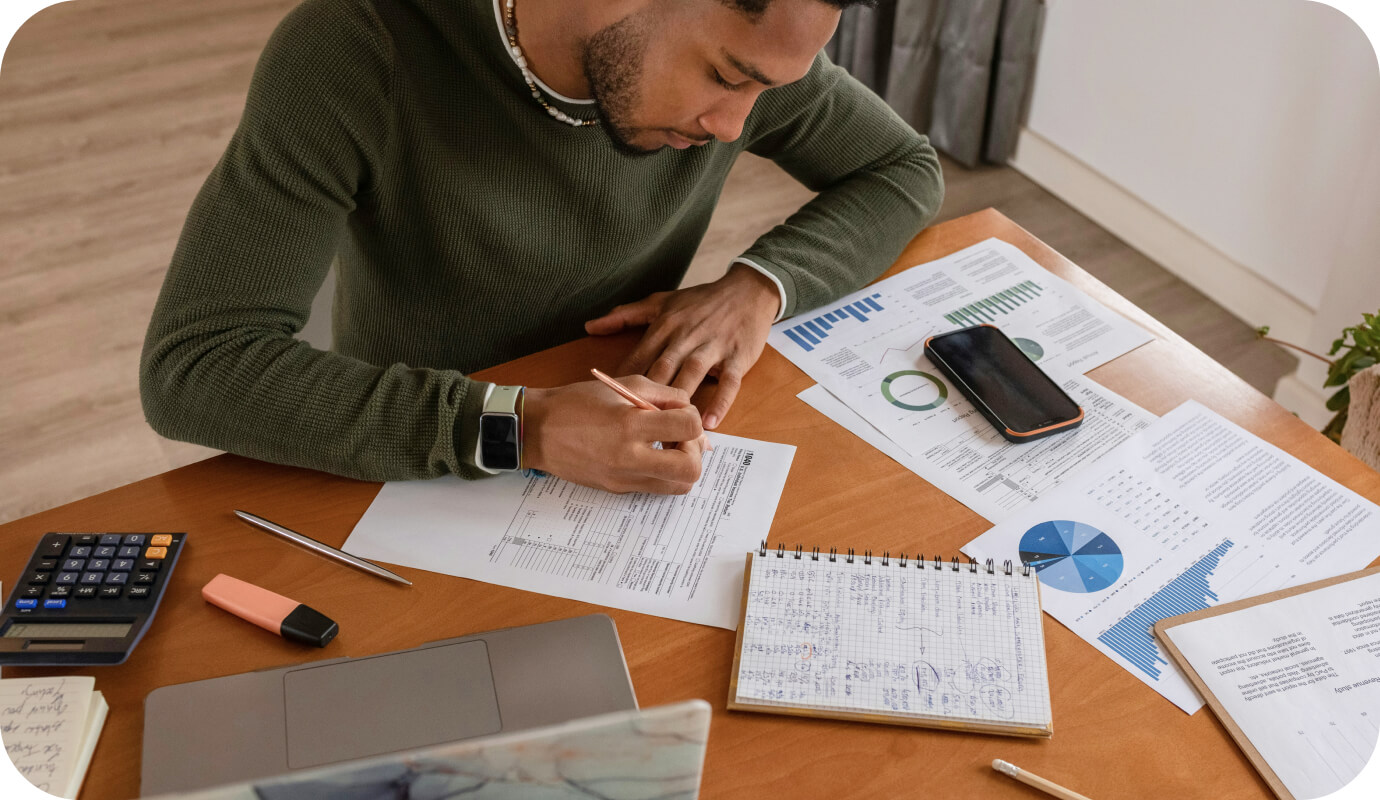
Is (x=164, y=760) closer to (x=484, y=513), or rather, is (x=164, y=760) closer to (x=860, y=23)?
(x=484, y=513)

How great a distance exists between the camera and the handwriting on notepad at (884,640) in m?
0.75

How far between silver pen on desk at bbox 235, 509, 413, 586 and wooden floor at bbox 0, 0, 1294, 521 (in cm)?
126

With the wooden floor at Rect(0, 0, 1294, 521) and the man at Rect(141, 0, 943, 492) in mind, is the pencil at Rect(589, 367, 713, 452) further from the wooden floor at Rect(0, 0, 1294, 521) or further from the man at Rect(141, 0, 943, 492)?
the wooden floor at Rect(0, 0, 1294, 521)

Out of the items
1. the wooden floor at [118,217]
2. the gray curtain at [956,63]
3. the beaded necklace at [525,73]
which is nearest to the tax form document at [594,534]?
the beaded necklace at [525,73]

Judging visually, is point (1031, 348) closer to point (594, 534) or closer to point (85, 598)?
point (594, 534)

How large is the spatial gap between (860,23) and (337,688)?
266cm

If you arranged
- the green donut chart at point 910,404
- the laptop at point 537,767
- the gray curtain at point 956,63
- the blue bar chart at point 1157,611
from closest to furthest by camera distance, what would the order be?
1. the laptop at point 537,767
2. the blue bar chart at point 1157,611
3. the green donut chart at point 910,404
4. the gray curtain at point 956,63

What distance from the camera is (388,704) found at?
712 mm

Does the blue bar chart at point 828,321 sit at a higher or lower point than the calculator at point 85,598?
lower

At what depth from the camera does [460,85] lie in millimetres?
999

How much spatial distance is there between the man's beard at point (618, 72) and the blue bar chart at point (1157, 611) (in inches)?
24.1

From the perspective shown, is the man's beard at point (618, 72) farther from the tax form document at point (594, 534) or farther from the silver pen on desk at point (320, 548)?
the silver pen on desk at point (320, 548)

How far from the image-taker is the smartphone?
0.99m

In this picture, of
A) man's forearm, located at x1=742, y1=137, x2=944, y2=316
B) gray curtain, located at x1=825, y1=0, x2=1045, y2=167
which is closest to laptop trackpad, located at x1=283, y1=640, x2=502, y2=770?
man's forearm, located at x1=742, y1=137, x2=944, y2=316
